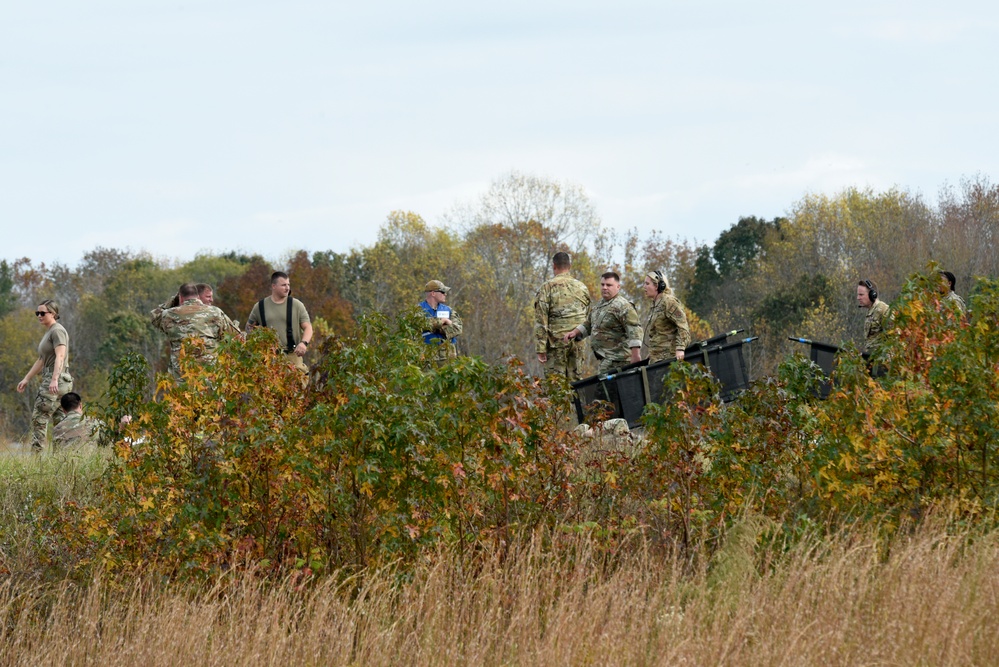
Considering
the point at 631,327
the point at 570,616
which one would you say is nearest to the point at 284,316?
the point at 631,327

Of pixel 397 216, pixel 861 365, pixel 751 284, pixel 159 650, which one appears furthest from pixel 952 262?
pixel 159 650

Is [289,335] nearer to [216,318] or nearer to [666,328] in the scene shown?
[216,318]

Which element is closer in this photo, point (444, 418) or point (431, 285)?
point (444, 418)

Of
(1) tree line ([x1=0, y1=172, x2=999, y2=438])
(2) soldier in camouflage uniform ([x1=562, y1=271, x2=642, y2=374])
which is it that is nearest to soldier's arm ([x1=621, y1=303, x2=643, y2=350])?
(2) soldier in camouflage uniform ([x1=562, y1=271, x2=642, y2=374])

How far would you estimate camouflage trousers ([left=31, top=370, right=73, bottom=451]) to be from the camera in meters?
12.1

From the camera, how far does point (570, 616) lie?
5250 mm

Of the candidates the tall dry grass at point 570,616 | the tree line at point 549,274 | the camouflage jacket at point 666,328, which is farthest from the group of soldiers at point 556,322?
the tree line at point 549,274

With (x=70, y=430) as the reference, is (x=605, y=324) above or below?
above

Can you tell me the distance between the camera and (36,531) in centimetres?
779

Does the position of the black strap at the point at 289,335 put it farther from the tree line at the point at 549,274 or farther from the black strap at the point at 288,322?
the tree line at the point at 549,274

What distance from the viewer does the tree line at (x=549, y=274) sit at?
3817cm

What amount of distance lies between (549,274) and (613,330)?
36.1 meters

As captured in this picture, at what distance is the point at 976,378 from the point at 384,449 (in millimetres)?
3112

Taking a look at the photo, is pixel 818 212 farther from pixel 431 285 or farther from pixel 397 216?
pixel 431 285
